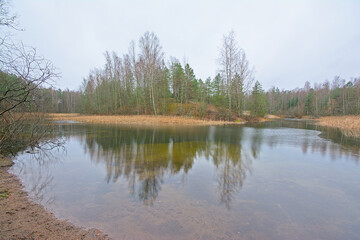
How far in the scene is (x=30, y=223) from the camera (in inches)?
112

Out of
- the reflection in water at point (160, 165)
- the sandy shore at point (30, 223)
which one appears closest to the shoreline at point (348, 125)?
the reflection in water at point (160, 165)

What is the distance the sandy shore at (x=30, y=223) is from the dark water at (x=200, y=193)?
0.19 m

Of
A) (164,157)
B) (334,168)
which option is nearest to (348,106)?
(334,168)

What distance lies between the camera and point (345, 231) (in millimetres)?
2939

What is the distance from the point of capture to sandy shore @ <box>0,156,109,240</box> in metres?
2.58

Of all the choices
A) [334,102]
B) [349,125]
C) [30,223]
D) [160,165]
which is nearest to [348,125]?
[349,125]

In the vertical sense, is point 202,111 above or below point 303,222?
above

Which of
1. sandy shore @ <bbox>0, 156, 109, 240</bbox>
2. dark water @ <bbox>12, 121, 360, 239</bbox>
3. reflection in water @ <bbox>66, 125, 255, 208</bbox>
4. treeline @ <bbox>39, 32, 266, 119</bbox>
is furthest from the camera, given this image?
treeline @ <bbox>39, 32, 266, 119</bbox>

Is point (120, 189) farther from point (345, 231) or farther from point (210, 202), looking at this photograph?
point (345, 231)

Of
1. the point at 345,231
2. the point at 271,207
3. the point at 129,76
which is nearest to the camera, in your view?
the point at 345,231

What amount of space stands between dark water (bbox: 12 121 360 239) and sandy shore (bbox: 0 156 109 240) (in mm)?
189

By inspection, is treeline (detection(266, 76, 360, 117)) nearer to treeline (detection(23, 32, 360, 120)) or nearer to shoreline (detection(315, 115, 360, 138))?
treeline (detection(23, 32, 360, 120))

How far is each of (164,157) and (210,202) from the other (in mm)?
3605

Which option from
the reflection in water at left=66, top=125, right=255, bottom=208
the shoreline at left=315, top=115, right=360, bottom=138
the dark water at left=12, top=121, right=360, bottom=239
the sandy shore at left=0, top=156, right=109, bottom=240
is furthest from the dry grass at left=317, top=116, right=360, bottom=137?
the sandy shore at left=0, top=156, right=109, bottom=240
